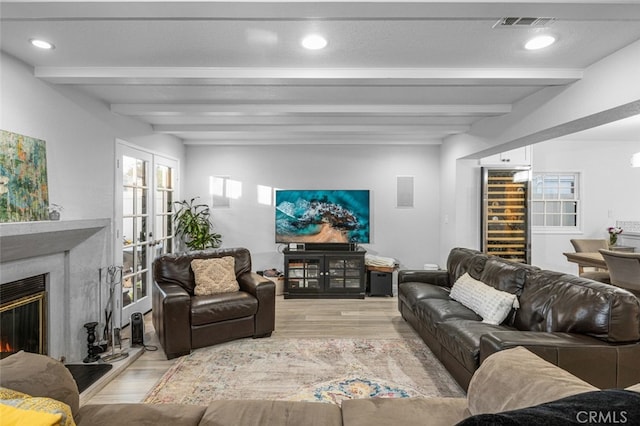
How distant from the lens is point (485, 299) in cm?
312

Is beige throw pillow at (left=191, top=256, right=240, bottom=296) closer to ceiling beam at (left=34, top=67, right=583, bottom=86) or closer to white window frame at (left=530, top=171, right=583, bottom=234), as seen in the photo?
ceiling beam at (left=34, top=67, right=583, bottom=86)

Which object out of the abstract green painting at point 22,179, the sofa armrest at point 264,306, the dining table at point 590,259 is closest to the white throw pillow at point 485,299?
the sofa armrest at point 264,306

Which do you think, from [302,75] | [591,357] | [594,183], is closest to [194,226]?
[302,75]

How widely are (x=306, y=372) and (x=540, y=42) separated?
2.94m

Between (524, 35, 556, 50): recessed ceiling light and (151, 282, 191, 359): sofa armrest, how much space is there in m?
3.37

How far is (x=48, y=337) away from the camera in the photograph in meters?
2.94

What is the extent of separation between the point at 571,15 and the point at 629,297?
168 cm

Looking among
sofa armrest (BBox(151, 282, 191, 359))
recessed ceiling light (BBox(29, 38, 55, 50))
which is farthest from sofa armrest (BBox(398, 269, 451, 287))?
recessed ceiling light (BBox(29, 38, 55, 50))

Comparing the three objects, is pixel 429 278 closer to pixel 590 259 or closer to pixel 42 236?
pixel 590 259

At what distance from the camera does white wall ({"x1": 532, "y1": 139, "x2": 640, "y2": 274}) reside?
20.6 feet

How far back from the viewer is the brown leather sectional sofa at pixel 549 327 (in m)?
2.14

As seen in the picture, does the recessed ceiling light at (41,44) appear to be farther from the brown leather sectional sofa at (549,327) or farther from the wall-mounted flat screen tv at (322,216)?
the wall-mounted flat screen tv at (322,216)

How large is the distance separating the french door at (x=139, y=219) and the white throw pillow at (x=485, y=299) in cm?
351

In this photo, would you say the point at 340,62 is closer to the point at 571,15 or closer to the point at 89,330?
the point at 571,15
